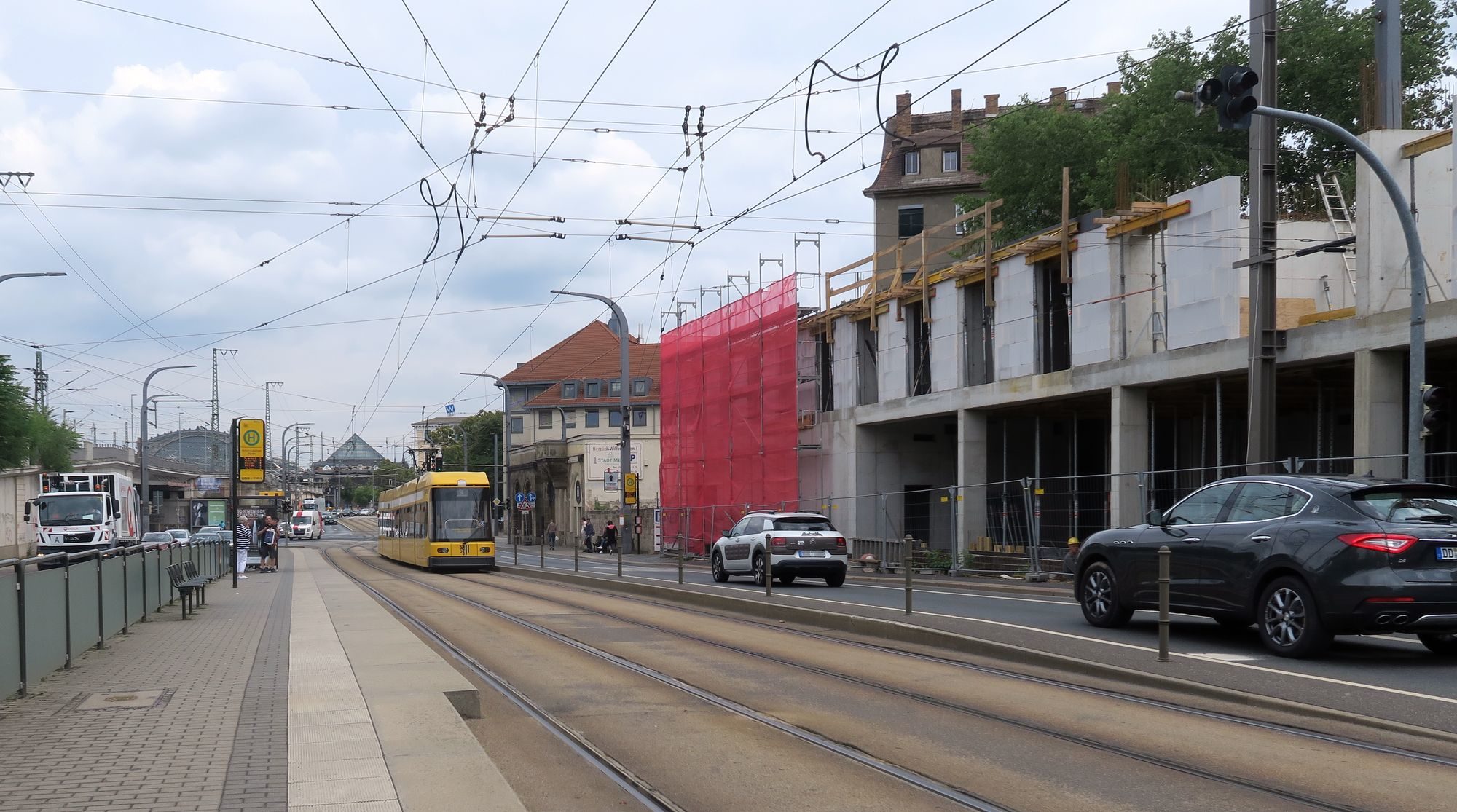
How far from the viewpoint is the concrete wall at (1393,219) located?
2311 cm

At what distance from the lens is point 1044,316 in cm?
3291

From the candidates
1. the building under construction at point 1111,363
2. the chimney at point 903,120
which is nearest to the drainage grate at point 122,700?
the building under construction at point 1111,363

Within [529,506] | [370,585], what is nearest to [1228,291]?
[370,585]

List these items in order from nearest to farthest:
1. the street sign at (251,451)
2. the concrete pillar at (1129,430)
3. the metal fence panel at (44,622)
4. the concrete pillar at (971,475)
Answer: the metal fence panel at (44,622) < the concrete pillar at (1129,430) < the street sign at (251,451) < the concrete pillar at (971,475)

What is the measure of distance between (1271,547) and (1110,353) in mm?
18944

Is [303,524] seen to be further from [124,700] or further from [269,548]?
[124,700]

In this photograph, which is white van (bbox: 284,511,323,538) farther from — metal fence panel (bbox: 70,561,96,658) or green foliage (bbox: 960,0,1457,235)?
metal fence panel (bbox: 70,561,96,658)

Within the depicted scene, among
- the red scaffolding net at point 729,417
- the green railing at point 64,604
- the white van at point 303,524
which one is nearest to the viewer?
the green railing at point 64,604

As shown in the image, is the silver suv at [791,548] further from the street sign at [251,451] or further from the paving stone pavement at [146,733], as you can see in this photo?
the street sign at [251,451]

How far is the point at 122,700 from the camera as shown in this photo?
1008cm

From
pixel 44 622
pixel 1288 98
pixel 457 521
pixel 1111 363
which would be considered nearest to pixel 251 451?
pixel 457 521

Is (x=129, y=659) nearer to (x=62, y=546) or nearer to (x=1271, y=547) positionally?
(x=1271, y=547)

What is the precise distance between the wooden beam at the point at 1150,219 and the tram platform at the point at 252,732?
19.7 m

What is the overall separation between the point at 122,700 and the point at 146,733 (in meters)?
1.83
